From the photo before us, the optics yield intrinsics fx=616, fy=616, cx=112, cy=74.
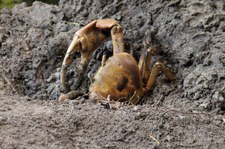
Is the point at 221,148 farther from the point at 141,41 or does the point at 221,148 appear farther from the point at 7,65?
the point at 7,65

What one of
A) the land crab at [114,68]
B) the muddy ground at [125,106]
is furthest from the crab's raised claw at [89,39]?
the muddy ground at [125,106]

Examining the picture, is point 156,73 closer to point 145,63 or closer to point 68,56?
point 145,63

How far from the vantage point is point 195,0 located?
484 centimetres

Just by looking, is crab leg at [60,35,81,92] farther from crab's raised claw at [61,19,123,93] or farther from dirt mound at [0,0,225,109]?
dirt mound at [0,0,225,109]

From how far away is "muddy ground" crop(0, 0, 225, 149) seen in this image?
344cm

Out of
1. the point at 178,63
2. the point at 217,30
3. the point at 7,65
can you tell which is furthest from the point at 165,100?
the point at 7,65

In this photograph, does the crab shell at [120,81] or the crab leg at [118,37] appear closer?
the crab shell at [120,81]

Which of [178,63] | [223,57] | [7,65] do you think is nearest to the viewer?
[223,57]

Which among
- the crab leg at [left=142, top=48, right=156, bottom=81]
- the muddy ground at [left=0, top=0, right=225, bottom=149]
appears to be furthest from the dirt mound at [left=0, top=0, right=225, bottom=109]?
the crab leg at [left=142, top=48, right=156, bottom=81]

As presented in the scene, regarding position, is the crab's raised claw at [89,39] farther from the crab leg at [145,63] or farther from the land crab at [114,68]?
the crab leg at [145,63]

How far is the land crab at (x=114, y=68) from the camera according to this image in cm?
455

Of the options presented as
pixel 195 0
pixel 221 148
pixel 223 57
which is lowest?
pixel 221 148

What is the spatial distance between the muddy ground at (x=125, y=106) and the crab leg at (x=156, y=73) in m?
0.05

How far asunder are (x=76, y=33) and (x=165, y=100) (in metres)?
0.90
